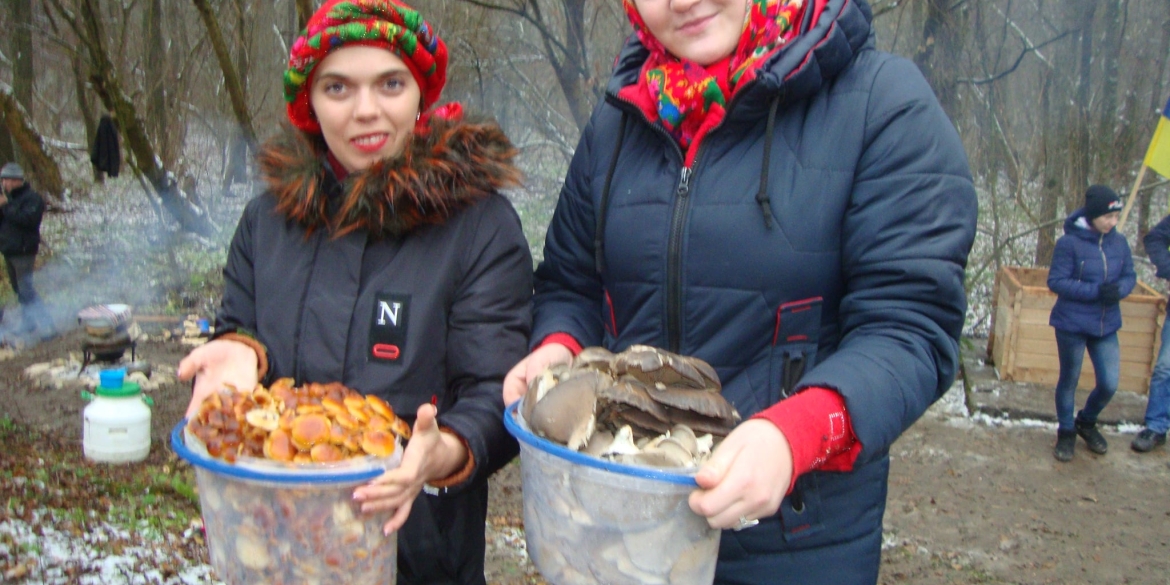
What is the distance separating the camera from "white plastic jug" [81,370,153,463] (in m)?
4.87

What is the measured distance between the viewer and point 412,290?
1878 mm

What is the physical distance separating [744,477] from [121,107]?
8.76 meters

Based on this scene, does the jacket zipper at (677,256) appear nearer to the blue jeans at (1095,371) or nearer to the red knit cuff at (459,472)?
the red knit cuff at (459,472)

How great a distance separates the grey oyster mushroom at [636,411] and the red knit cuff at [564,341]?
0.30 meters

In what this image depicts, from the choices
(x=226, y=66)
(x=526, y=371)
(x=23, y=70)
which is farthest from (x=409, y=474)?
(x=23, y=70)

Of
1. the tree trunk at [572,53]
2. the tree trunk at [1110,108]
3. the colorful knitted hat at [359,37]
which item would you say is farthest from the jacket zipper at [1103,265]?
the colorful knitted hat at [359,37]

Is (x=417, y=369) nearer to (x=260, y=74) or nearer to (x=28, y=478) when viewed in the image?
(x=28, y=478)

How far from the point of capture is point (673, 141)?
1.68 metres

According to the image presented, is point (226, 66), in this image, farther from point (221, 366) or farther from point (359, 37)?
point (221, 366)

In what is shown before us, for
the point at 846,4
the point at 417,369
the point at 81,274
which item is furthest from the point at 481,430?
the point at 81,274

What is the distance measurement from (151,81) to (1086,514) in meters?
12.1

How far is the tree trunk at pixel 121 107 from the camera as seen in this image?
7898 millimetres

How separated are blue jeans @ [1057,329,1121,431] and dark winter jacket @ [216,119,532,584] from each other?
18.0ft

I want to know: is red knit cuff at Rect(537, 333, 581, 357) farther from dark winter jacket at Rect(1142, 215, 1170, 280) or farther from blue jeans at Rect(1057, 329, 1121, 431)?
dark winter jacket at Rect(1142, 215, 1170, 280)
